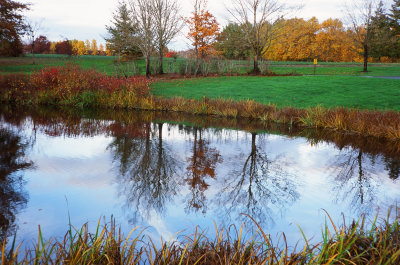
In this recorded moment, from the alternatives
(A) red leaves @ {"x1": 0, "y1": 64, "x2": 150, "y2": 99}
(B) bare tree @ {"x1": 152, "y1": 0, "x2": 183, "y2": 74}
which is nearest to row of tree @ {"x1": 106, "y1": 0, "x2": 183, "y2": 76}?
(B) bare tree @ {"x1": 152, "y1": 0, "x2": 183, "y2": 74}

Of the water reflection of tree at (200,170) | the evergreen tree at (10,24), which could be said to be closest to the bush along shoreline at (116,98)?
the water reflection of tree at (200,170)

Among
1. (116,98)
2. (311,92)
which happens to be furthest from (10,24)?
(311,92)

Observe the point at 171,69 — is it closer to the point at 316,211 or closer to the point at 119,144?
the point at 119,144

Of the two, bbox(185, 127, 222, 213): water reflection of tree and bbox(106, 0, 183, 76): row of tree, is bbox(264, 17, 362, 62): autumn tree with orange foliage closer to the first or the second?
bbox(106, 0, 183, 76): row of tree

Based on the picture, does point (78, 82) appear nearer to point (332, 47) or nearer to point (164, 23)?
point (164, 23)

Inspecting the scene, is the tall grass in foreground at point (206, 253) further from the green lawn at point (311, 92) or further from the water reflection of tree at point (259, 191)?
the green lawn at point (311, 92)

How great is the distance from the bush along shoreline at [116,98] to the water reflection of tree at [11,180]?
7.54 meters

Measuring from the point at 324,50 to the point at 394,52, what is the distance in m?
10.3

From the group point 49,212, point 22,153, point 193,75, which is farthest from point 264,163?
point 193,75

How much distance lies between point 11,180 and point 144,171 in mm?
2527

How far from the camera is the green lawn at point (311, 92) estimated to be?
14.6 m

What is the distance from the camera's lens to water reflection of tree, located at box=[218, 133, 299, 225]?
16.6 feet

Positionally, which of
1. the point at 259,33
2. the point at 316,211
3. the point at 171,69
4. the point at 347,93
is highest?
the point at 259,33

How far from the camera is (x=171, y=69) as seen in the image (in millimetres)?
33312
